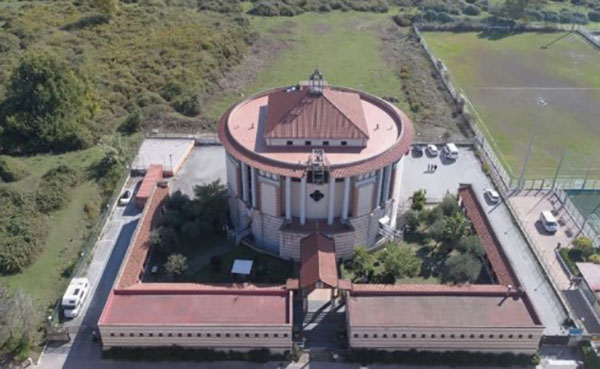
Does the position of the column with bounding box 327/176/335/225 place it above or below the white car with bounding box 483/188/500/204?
above

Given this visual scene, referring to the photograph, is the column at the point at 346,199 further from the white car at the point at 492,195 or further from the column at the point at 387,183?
the white car at the point at 492,195

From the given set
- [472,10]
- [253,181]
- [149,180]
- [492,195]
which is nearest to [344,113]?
[253,181]

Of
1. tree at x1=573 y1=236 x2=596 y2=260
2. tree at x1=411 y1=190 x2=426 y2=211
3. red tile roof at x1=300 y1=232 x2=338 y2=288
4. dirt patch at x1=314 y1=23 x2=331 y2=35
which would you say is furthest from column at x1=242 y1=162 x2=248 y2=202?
dirt patch at x1=314 y1=23 x2=331 y2=35

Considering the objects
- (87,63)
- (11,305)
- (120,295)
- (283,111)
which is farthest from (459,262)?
(87,63)

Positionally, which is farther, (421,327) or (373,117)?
(373,117)

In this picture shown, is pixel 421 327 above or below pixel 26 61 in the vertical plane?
below

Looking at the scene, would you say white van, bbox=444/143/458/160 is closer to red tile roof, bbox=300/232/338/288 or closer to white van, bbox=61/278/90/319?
red tile roof, bbox=300/232/338/288

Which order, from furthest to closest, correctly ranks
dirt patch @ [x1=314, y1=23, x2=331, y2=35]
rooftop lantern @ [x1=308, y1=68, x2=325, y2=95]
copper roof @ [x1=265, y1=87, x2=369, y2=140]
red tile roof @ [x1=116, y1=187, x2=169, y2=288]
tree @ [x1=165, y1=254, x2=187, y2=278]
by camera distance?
dirt patch @ [x1=314, y1=23, x2=331, y2=35] → rooftop lantern @ [x1=308, y1=68, x2=325, y2=95] → copper roof @ [x1=265, y1=87, x2=369, y2=140] → tree @ [x1=165, y1=254, x2=187, y2=278] → red tile roof @ [x1=116, y1=187, x2=169, y2=288]

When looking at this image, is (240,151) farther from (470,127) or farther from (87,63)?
(87,63)
